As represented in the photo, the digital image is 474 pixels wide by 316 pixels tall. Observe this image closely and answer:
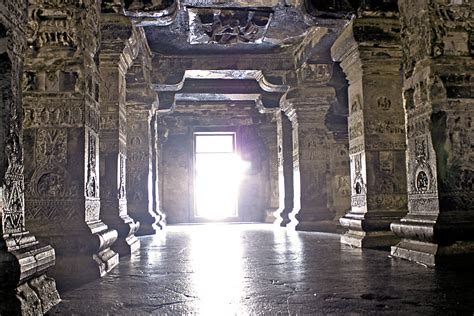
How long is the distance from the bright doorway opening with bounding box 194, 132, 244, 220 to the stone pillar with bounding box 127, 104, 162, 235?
22.1 ft

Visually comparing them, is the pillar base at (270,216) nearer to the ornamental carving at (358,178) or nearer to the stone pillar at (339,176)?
the stone pillar at (339,176)

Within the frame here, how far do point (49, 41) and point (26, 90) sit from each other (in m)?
0.43

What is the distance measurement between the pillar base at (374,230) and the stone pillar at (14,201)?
405 cm

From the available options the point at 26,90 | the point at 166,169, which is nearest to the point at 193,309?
the point at 26,90

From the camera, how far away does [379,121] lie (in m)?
6.23

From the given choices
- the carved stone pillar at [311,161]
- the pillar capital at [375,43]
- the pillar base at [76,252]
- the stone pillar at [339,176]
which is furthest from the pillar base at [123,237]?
the stone pillar at [339,176]

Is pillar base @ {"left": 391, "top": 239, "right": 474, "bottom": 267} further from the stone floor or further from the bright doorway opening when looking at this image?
the bright doorway opening

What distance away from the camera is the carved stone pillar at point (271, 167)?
14.7 m

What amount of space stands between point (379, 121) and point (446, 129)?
74.9 inches

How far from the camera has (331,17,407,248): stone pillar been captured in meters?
6.17

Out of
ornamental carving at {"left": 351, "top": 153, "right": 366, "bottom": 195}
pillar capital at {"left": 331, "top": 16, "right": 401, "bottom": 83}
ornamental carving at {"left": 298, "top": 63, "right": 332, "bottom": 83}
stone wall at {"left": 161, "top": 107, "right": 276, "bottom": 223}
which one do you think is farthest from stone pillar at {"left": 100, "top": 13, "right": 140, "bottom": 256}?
stone wall at {"left": 161, "top": 107, "right": 276, "bottom": 223}

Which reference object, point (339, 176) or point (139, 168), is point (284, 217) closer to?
point (339, 176)

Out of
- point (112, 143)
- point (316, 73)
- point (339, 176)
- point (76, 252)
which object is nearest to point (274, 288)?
point (76, 252)

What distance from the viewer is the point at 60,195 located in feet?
13.3
